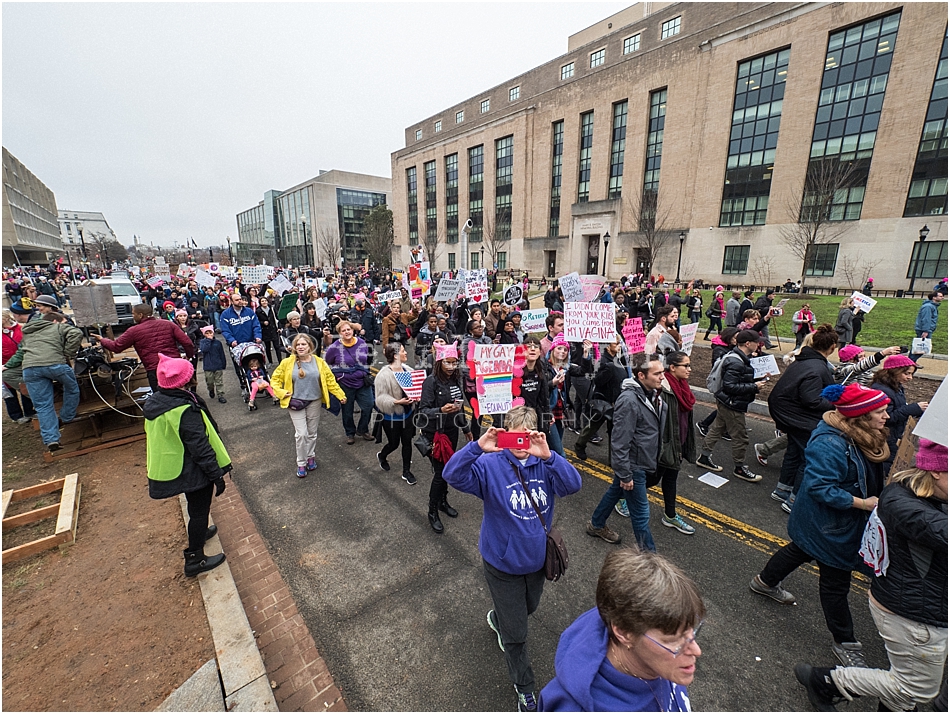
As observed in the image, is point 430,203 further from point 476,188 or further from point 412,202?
point 476,188

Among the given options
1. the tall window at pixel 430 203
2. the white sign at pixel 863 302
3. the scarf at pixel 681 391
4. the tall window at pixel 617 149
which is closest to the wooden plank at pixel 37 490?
the scarf at pixel 681 391

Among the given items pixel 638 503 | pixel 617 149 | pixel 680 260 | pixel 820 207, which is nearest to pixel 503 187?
pixel 617 149

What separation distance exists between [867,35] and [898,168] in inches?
363

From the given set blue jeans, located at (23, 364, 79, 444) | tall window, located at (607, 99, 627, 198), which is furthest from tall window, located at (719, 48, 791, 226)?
blue jeans, located at (23, 364, 79, 444)

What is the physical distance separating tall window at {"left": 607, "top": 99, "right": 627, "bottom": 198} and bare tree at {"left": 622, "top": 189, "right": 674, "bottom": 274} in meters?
2.92

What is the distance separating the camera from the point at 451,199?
59844mm

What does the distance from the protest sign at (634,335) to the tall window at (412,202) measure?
63071 mm

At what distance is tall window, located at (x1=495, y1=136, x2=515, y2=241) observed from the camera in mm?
51316

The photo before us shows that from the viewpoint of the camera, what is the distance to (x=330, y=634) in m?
3.42

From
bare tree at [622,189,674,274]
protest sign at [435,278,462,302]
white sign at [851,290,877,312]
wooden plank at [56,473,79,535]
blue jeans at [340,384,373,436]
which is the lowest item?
wooden plank at [56,473,79,535]

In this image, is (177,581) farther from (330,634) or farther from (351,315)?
(351,315)

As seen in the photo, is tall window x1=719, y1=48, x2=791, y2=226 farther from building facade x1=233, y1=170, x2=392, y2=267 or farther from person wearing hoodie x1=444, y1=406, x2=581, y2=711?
building facade x1=233, y1=170, x2=392, y2=267

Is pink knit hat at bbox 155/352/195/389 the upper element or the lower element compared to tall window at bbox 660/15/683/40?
lower

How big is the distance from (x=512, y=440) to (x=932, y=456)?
2.37 meters
